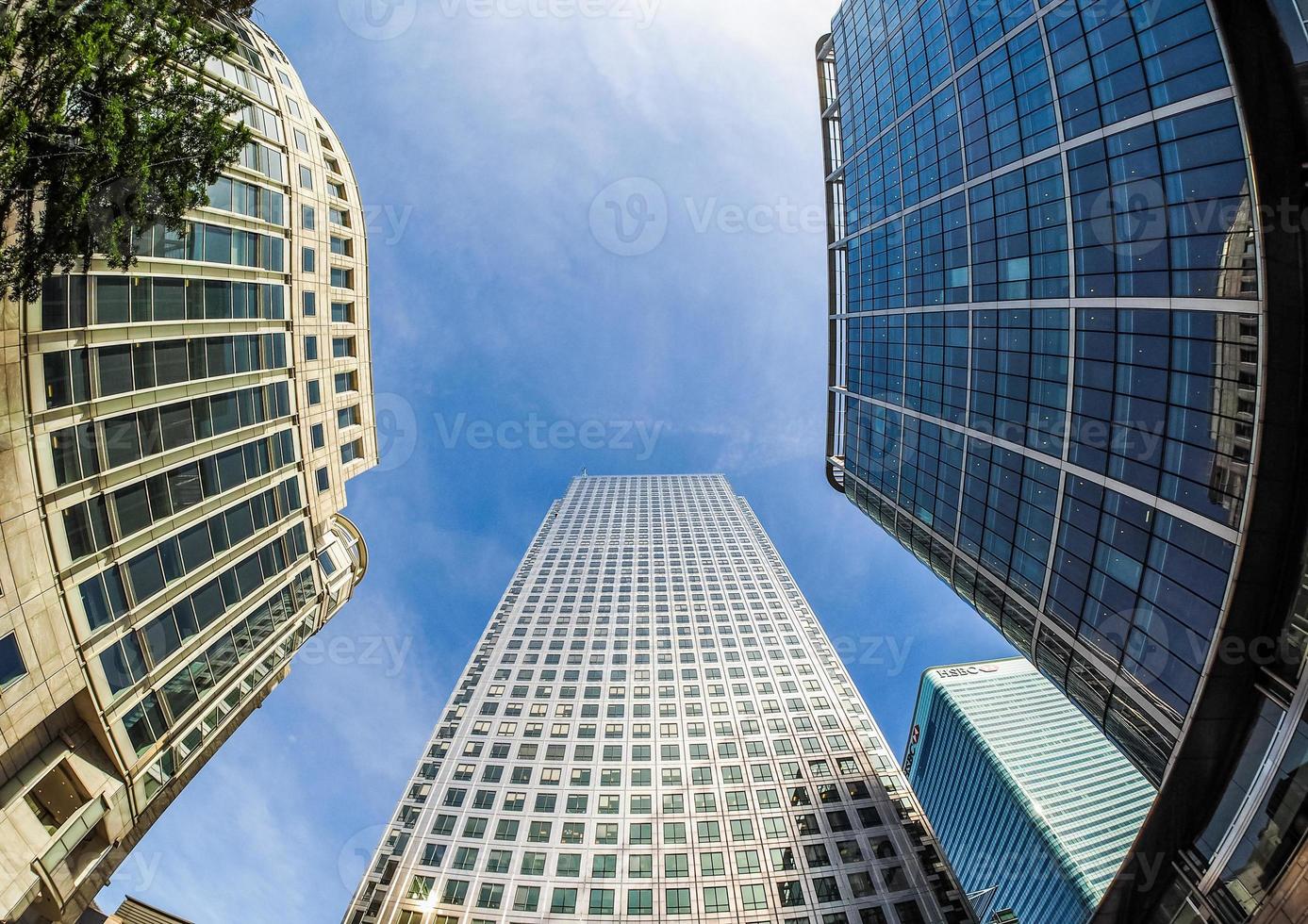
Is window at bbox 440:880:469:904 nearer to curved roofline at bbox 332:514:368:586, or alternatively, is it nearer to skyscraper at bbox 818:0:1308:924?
curved roofline at bbox 332:514:368:586

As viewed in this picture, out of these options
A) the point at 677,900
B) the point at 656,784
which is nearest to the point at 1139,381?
the point at 677,900

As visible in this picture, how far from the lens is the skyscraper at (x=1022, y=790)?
87438mm

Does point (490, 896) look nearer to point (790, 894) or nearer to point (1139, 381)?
point (790, 894)

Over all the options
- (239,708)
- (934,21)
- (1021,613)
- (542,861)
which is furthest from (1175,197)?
(542,861)

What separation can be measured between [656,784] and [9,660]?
37.6m

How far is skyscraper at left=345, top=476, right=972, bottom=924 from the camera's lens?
3212 centimetres

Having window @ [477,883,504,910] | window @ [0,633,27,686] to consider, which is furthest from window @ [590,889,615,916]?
window @ [0,633,27,686]

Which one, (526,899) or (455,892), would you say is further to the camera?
(455,892)

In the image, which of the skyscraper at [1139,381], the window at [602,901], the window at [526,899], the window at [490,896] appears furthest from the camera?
the window at [490,896]

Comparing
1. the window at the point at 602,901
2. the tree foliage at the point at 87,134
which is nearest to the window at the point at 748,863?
the window at the point at 602,901

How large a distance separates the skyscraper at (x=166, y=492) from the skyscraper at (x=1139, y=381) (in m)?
38.9

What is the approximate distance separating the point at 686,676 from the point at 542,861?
22.1 metres

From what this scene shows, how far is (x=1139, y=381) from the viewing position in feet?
74.7

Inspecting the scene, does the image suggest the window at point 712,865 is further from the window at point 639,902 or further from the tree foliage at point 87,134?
the tree foliage at point 87,134
